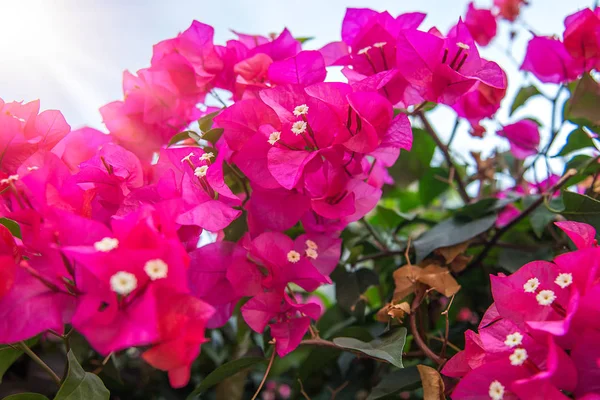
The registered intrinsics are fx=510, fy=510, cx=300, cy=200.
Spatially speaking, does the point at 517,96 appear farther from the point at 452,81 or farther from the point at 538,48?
the point at 452,81

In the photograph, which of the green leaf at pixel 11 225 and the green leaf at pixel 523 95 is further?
the green leaf at pixel 523 95

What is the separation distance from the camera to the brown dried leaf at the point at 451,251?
812mm

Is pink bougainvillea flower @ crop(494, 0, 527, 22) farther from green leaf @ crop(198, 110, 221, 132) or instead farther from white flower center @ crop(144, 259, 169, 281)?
white flower center @ crop(144, 259, 169, 281)

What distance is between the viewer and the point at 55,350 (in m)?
0.98

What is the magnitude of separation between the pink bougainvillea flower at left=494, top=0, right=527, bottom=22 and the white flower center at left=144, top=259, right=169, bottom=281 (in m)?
1.22

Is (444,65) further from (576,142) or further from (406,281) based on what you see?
(576,142)

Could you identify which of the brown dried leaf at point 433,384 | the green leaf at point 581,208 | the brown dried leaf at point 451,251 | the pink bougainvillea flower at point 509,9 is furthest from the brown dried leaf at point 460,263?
the pink bougainvillea flower at point 509,9

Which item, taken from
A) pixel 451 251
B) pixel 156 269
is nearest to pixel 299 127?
pixel 156 269

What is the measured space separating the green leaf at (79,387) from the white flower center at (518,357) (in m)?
0.44

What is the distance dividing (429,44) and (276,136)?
23cm

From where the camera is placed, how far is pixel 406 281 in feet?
2.47

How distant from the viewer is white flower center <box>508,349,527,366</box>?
1.59 feet

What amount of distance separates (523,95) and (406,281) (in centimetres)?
57

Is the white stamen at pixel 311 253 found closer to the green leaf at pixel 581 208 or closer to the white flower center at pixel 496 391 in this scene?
the white flower center at pixel 496 391
